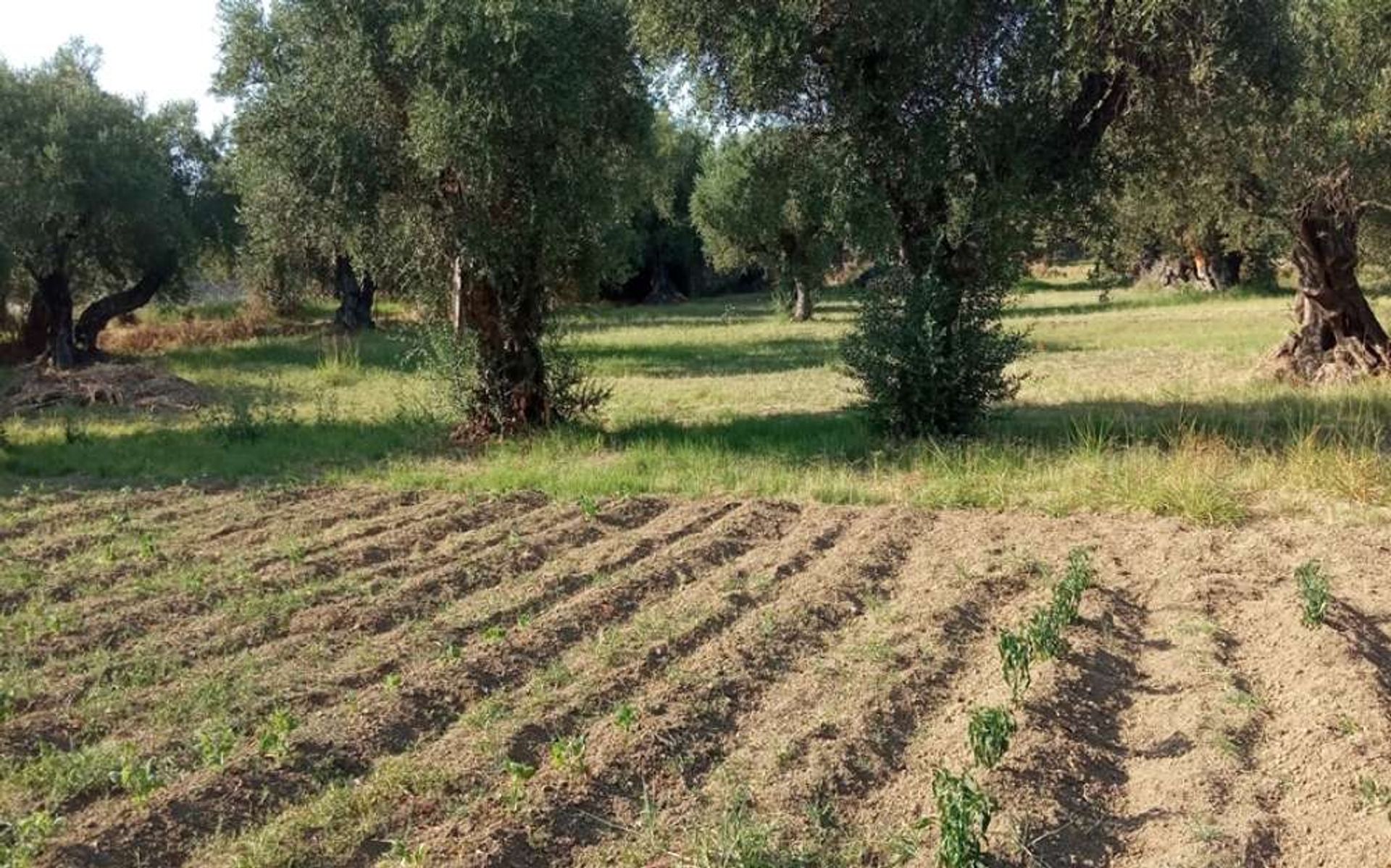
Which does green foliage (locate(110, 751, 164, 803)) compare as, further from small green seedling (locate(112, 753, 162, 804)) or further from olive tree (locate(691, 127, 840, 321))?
olive tree (locate(691, 127, 840, 321))

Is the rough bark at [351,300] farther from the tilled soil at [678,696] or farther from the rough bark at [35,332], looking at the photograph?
the tilled soil at [678,696]

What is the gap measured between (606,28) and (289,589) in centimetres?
799

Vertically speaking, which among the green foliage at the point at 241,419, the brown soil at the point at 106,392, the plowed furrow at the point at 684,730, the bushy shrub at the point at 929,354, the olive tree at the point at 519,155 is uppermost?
the olive tree at the point at 519,155

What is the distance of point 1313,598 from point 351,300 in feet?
111

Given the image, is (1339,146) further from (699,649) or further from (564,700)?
(564,700)

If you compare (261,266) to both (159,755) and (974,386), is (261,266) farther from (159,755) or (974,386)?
(159,755)

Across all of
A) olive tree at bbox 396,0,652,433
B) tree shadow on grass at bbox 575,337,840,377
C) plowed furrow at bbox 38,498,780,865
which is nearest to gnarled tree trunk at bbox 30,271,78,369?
tree shadow on grass at bbox 575,337,840,377

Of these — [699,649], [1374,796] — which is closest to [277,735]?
[699,649]

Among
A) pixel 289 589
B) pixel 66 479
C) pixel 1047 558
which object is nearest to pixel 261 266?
pixel 66 479

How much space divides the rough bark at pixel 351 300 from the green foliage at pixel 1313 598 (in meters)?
32.4

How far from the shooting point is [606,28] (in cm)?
1343

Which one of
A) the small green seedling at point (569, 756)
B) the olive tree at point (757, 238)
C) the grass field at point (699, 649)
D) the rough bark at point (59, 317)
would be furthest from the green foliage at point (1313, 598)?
the rough bark at point (59, 317)

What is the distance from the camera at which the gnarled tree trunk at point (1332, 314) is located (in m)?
17.3

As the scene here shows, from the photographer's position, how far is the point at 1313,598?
6594mm
